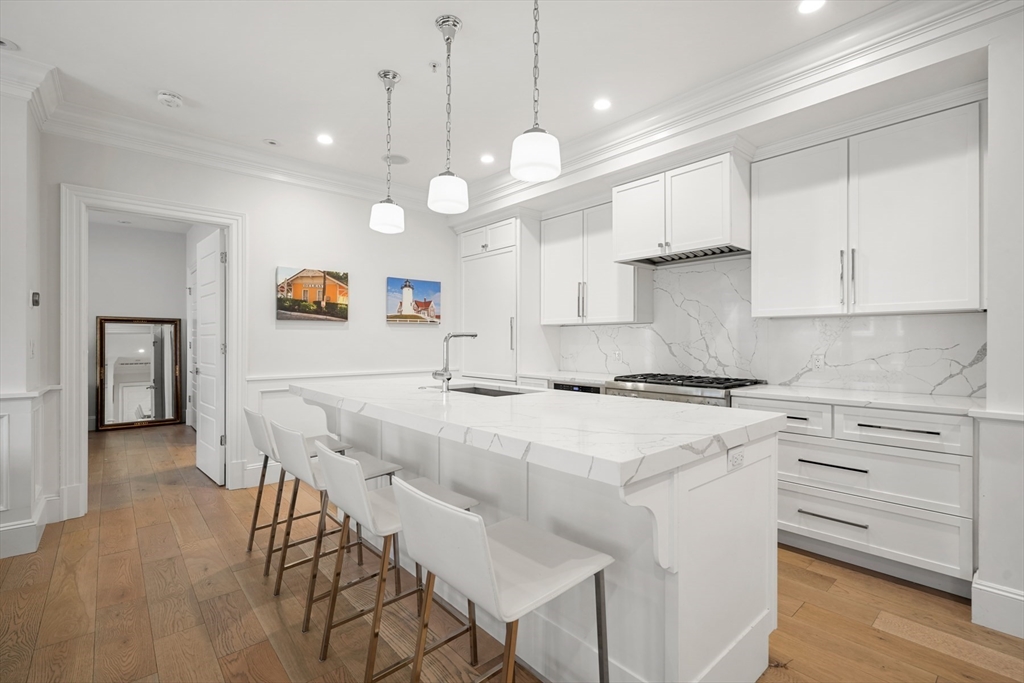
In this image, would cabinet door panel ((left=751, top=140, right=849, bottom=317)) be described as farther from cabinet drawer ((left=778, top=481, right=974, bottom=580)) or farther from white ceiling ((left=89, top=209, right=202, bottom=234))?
white ceiling ((left=89, top=209, right=202, bottom=234))

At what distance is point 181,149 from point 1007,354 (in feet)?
16.4

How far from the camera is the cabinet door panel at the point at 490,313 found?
4.74 metres

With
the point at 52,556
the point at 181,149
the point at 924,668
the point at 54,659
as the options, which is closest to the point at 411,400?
the point at 54,659

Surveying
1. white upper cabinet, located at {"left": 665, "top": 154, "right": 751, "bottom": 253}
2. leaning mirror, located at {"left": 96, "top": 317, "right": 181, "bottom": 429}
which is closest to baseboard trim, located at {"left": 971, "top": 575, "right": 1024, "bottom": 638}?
white upper cabinet, located at {"left": 665, "top": 154, "right": 751, "bottom": 253}

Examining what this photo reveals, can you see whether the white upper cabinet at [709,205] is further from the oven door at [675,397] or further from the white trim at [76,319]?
the white trim at [76,319]

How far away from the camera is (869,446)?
2500mm

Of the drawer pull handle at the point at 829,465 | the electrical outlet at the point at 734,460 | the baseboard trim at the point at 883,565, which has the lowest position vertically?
the baseboard trim at the point at 883,565

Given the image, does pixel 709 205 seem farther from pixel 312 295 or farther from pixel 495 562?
pixel 312 295

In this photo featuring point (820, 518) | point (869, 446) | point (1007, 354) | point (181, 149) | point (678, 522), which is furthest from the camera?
point (181, 149)

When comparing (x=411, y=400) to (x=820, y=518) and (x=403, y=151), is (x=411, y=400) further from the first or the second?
(x=403, y=151)

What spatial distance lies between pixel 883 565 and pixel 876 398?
85cm

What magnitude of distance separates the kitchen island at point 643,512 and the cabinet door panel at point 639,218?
1.80m

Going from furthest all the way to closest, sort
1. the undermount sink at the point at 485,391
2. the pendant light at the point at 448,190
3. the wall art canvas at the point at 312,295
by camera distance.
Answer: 1. the wall art canvas at the point at 312,295
2. the undermount sink at the point at 485,391
3. the pendant light at the point at 448,190

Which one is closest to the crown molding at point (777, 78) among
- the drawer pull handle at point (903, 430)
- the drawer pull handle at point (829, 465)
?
the drawer pull handle at point (903, 430)
